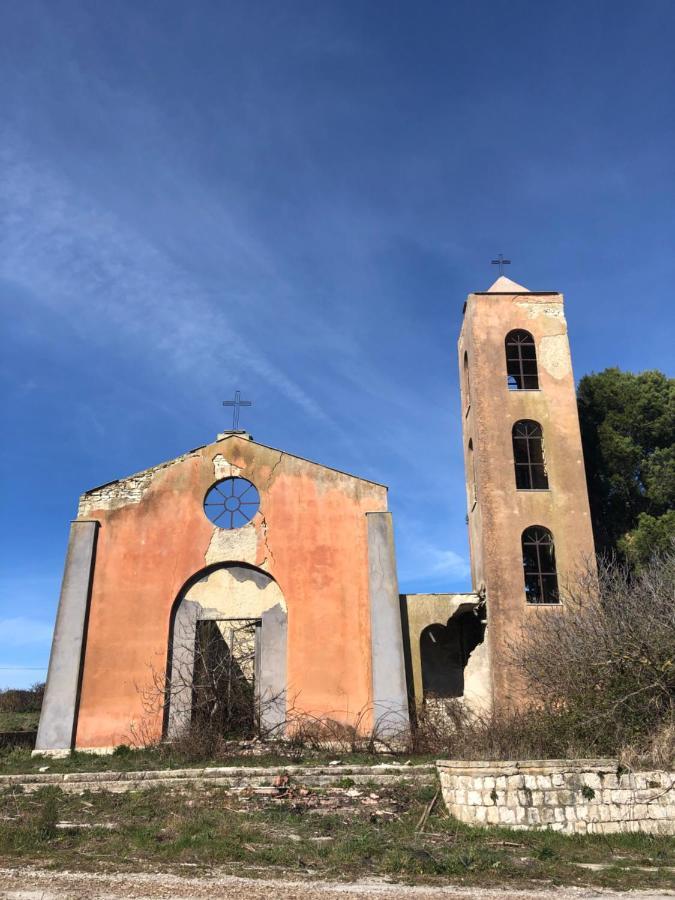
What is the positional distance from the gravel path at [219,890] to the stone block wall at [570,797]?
2.38 metres

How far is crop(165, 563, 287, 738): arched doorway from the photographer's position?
16.5 m

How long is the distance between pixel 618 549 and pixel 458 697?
7074 mm

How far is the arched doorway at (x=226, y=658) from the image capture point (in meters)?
16.5

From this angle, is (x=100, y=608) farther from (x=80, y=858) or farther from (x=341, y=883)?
(x=341, y=883)

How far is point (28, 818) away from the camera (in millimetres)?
10141

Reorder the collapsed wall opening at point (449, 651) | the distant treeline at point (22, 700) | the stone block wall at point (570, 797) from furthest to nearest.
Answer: the distant treeline at point (22, 700) < the collapsed wall opening at point (449, 651) < the stone block wall at point (570, 797)

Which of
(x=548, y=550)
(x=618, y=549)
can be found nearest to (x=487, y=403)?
(x=548, y=550)

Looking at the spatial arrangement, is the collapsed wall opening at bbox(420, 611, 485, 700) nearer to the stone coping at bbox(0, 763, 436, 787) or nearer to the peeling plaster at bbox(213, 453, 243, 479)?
the peeling plaster at bbox(213, 453, 243, 479)

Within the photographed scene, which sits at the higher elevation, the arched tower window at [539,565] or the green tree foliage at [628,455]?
the green tree foliage at [628,455]

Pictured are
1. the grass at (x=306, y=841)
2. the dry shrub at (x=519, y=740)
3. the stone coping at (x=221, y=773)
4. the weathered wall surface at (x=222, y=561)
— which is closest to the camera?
the grass at (x=306, y=841)

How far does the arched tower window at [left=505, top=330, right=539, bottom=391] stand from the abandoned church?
77 centimetres

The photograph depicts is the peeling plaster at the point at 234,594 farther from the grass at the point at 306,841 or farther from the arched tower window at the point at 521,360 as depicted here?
the arched tower window at the point at 521,360

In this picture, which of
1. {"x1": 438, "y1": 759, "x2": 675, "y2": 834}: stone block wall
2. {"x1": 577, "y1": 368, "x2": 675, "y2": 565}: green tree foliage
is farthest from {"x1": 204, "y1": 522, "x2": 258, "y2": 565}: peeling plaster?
{"x1": 577, "y1": 368, "x2": 675, "y2": 565}: green tree foliage

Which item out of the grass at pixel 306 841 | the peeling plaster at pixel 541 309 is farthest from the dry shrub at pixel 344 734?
the peeling plaster at pixel 541 309
